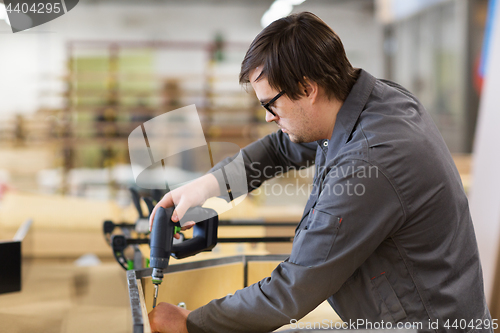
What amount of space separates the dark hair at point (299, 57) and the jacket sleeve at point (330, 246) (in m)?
0.24

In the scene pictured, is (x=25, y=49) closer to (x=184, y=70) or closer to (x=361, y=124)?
(x=184, y=70)

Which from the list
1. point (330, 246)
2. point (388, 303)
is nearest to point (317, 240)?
point (330, 246)

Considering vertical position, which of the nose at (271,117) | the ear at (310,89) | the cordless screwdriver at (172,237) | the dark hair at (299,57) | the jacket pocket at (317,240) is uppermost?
the dark hair at (299,57)

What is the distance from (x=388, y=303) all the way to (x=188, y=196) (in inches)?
23.1

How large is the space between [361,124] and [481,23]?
6.14 metres

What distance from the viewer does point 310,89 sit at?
105cm

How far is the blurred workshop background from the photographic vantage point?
242 centimetres

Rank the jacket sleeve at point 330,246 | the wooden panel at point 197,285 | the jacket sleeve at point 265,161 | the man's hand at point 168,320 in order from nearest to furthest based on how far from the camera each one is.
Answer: the jacket sleeve at point 330,246, the man's hand at point 168,320, the wooden panel at point 197,285, the jacket sleeve at point 265,161

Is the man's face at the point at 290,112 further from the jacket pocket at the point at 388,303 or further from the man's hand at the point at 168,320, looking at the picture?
the man's hand at the point at 168,320

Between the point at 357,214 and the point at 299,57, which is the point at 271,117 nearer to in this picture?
the point at 299,57

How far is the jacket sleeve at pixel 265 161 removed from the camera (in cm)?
141

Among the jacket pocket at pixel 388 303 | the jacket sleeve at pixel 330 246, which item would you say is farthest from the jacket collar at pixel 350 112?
the jacket pocket at pixel 388 303

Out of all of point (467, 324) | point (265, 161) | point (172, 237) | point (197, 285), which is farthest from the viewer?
point (265, 161)

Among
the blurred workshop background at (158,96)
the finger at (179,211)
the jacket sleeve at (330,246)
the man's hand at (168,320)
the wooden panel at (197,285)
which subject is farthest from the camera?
the blurred workshop background at (158,96)
